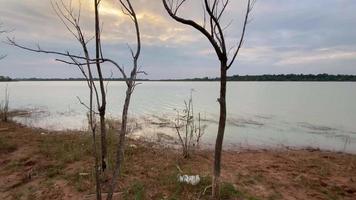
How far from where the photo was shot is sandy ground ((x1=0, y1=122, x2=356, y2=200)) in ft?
21.1

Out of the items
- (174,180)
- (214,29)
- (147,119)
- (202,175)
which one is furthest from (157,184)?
(147,119)

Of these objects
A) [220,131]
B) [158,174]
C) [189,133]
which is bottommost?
[189,133]

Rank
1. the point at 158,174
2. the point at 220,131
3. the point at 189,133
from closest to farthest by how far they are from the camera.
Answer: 1. the point at 220,131
2. the point at 158,174
3. the point at 189,133

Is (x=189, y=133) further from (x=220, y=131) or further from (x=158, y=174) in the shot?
(x=220, y=131)

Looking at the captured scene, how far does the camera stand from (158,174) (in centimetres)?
724

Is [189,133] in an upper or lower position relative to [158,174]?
lower

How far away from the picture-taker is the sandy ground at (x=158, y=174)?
21.1ft

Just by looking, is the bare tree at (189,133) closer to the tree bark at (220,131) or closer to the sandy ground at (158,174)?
the sandy ground at (158,174)

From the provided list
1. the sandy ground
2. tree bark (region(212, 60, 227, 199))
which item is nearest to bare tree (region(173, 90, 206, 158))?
the sandy ground

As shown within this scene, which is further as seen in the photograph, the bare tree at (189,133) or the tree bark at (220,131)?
the bare tree at (189,133)

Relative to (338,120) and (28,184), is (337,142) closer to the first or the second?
(338,120)

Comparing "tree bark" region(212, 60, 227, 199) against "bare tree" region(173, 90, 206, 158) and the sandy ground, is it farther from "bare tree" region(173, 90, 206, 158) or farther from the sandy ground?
"bare tree" region(173, 90, 206, 158)

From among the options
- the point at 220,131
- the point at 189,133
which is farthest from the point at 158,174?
the point at 189,133

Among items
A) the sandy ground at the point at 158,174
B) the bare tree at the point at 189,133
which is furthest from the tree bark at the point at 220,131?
the bare tree at the point at 189,133
